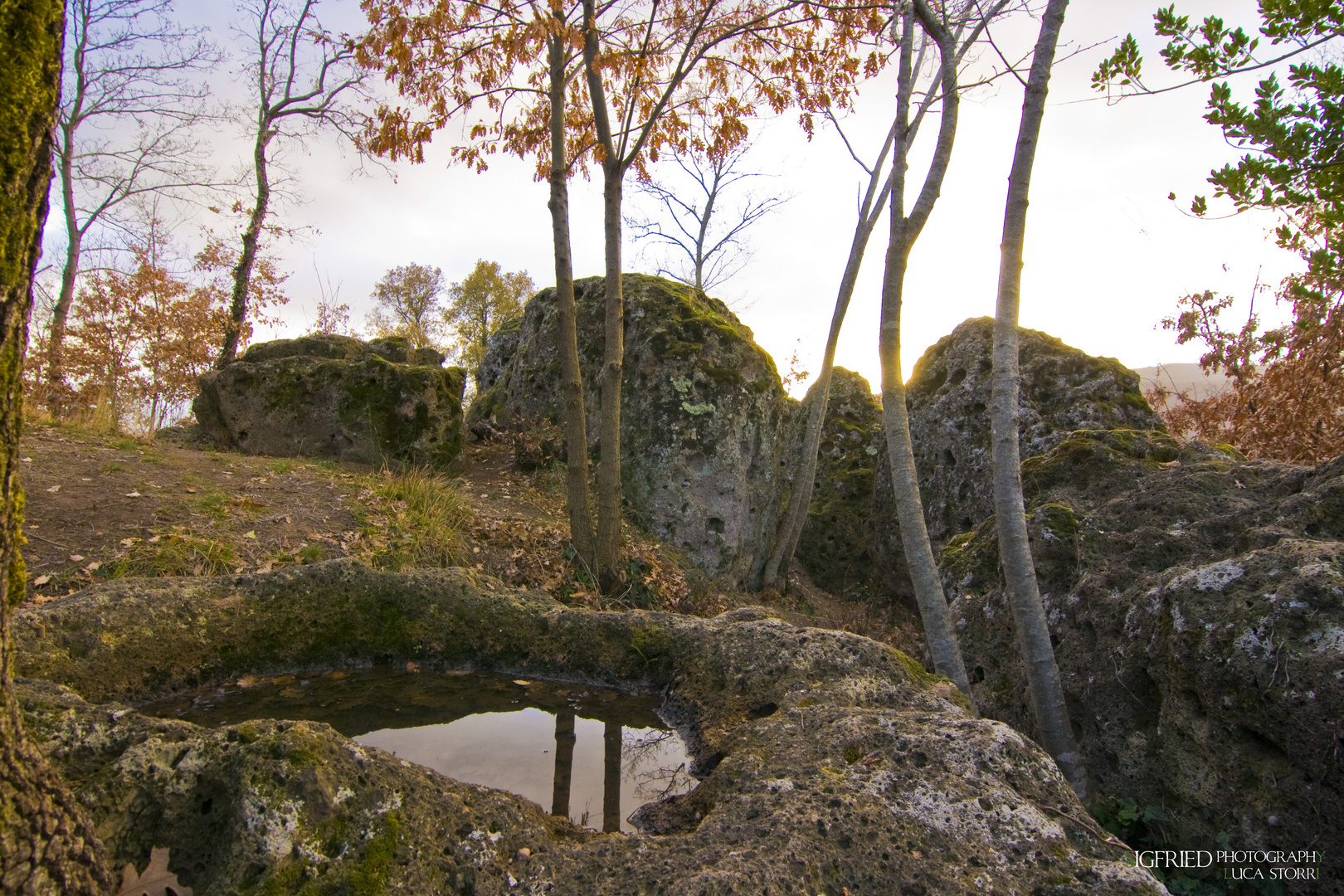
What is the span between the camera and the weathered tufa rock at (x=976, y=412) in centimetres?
835

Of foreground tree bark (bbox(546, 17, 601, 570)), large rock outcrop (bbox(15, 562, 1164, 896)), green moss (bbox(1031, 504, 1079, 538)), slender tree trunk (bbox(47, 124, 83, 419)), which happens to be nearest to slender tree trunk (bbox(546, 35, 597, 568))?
foreground tree bark (bbox(546, 17, 601, 570))

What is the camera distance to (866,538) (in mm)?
10766

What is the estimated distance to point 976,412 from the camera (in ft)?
29.6

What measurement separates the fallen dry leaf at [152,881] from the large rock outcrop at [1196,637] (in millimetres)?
3485

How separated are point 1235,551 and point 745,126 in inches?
236

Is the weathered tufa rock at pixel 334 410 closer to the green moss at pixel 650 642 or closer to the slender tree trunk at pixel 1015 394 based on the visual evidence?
the green moss at pixel 650 642

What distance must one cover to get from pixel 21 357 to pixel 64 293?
1800 cm

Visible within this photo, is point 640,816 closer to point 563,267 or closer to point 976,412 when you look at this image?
point 563,267

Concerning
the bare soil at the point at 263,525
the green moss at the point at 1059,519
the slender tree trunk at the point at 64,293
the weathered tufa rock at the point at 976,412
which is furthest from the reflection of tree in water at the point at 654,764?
the slender tree trunk at the point at 64,293

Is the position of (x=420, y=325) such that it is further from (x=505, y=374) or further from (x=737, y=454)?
(x=737, y=454)

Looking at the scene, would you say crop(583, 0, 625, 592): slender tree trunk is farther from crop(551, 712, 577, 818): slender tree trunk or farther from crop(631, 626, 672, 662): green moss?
crop(551, 712, 577, 818): slender tree trunk

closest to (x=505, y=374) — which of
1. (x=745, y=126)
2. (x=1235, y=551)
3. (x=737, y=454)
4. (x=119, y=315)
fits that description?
(x=737, y=454)

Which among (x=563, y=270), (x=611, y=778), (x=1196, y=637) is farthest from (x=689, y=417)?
(x=1196, y=637)

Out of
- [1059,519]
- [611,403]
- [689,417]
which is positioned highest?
[689,417]
